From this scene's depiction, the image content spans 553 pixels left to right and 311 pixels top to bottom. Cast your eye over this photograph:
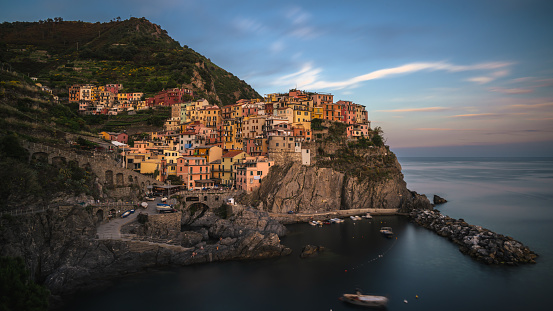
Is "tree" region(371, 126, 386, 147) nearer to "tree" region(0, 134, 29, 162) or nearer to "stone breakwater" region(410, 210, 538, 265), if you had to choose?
"stone breakwater" region(410, 210, 538, 265)

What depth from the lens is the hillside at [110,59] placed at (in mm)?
88125

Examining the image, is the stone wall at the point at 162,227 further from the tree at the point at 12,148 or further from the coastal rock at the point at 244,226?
the tree at the point at 12,148

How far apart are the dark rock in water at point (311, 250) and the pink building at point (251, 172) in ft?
53.7

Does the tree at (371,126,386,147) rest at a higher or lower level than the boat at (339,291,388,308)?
higher

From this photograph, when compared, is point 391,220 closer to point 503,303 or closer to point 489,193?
point 503,303

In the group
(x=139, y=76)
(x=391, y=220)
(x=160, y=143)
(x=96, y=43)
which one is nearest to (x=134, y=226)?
(x=160, y=143)

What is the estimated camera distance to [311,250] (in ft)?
110

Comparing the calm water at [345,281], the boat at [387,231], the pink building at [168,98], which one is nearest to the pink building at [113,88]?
the pink building at [168,98]

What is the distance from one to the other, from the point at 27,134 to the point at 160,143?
67.5 feet

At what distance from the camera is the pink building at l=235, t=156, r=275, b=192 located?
48.2 meters

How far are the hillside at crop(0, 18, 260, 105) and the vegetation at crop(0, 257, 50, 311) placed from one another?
7129 cm

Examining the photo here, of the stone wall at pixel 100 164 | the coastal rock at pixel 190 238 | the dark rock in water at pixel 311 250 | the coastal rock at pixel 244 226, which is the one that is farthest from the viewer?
the coastal rock at pixel 244 226

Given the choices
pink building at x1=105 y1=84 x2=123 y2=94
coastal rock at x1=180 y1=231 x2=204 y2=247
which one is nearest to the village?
pink building at x1=105 y1=84 x2=123 y2=94

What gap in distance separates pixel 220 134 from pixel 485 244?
44058 mm
